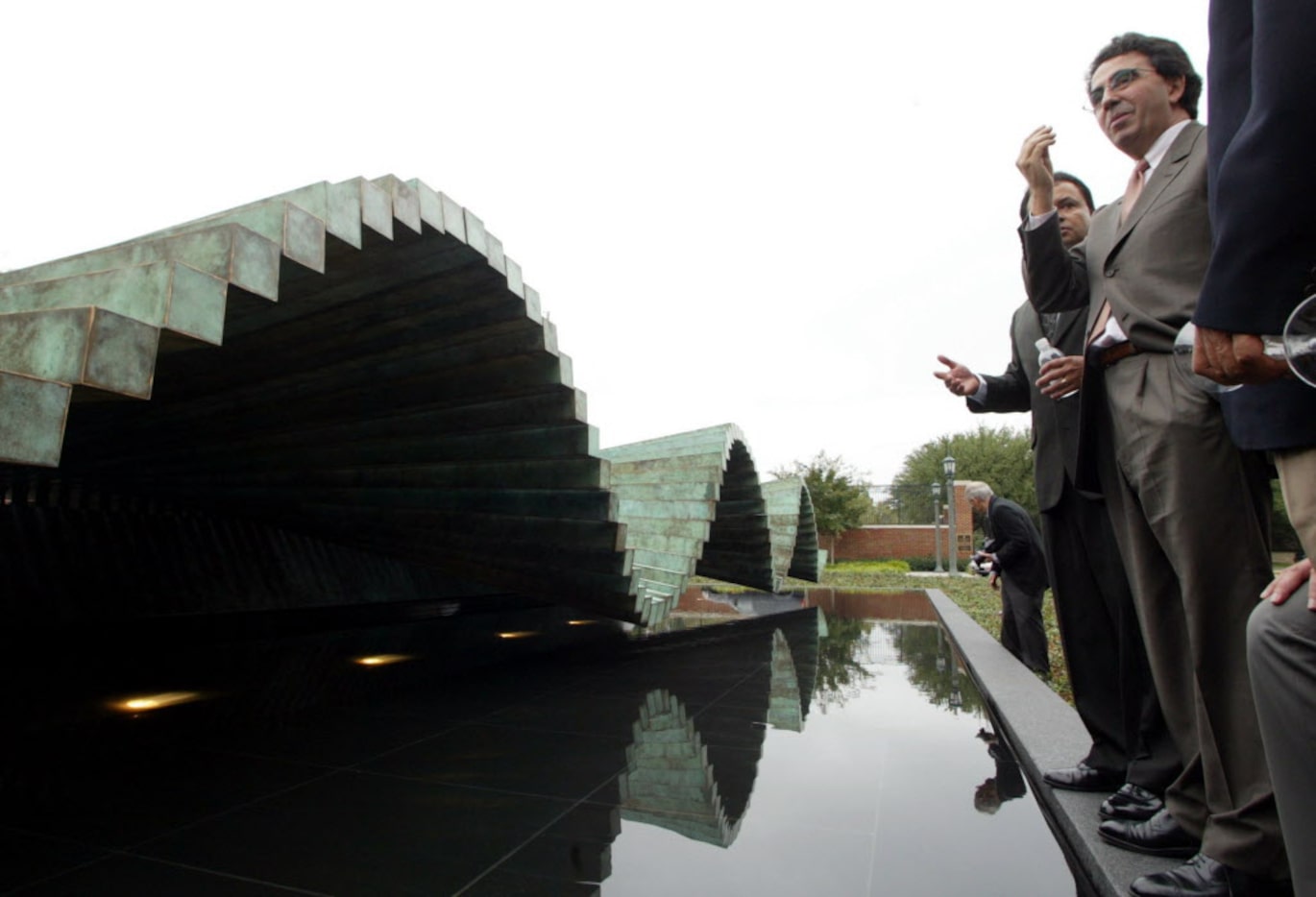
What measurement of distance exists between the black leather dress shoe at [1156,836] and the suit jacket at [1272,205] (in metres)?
1.45

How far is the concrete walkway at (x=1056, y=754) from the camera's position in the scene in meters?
2.15

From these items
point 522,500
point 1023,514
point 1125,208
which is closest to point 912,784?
point 1125,208

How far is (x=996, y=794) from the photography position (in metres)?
3.18

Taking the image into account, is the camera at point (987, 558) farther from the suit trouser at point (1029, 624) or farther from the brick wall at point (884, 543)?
the brick wall at point (884, 543)

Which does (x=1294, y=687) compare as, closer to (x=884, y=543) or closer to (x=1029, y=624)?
(x=1029, y=624)

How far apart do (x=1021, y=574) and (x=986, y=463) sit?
122 ft

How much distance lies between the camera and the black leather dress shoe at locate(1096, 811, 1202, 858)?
215 centimetres

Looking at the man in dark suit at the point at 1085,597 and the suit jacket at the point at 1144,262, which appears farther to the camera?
the man in dark suit at the point at 1085,597

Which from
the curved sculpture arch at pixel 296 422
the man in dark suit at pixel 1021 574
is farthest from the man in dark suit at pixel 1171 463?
the man in dark suit at pixel 1021 574

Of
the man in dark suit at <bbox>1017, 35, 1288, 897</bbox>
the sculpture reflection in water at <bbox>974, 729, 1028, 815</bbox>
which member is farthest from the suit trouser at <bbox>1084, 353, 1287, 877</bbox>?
the sculpture reflection in water at <bbox>974, 729, 1028, 815</bbox>

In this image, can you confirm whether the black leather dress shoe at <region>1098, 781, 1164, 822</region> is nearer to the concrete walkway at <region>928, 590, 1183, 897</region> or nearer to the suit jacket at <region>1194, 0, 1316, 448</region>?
the concrete walkway at <region>928, 590, 1183, 897</region>

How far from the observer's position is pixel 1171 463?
6.47 feet

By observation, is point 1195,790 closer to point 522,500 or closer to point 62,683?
point 522,500

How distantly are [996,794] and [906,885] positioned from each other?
1104 millimetres
